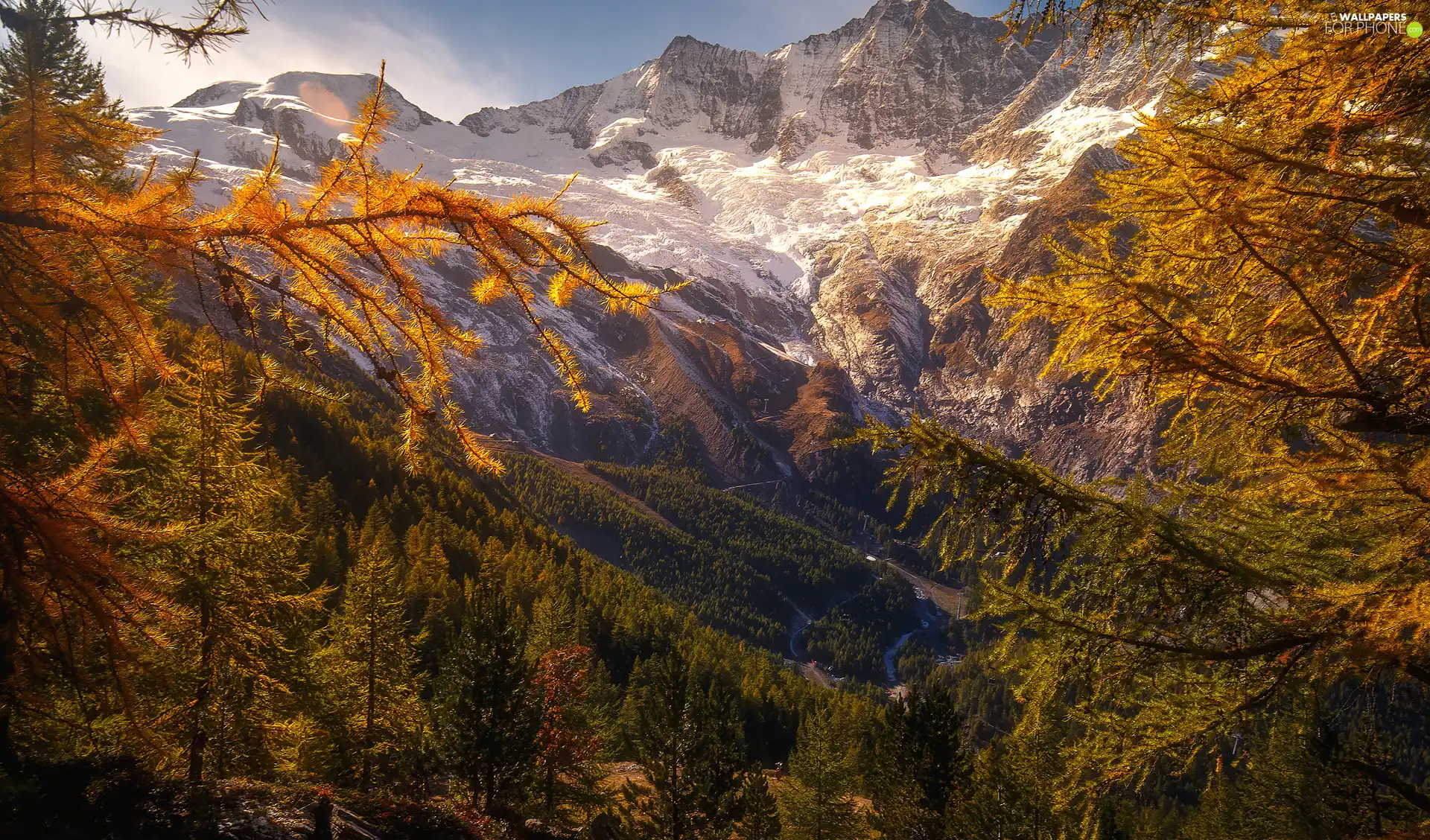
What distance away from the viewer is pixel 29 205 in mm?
2578

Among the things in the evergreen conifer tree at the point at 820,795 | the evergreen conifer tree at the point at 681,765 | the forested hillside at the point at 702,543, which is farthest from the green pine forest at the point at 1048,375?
the forested hillside at the point at 702,543

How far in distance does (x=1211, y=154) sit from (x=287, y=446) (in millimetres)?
65279

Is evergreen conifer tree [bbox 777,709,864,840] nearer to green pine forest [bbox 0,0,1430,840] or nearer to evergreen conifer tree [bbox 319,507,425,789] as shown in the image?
evergreen conifer tree [bbox 319,507,425,789]

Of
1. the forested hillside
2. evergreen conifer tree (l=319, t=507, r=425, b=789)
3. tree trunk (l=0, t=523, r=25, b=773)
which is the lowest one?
the forested hillside

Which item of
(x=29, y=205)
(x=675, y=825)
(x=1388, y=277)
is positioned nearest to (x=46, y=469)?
(x=29, y=205)

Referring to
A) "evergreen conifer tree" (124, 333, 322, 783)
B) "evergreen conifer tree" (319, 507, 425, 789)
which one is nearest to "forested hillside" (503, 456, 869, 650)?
"evergreen conifer tree" (319, 507, 425, 789)

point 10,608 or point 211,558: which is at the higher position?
point 10,608

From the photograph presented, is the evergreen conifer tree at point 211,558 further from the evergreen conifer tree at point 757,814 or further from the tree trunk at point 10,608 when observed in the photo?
the evergreen conifer tree at point 757,814

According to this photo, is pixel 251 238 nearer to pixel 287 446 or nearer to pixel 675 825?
pixel 675 825

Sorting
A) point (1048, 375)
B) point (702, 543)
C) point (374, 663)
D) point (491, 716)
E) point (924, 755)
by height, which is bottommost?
point (702, 543)

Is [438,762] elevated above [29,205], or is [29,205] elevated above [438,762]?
[29,205]

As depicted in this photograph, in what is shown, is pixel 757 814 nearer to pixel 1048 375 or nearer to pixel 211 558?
pixel 211 558

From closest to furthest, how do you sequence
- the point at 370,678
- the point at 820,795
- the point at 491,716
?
the point at 370,678 < the point at 491,716 < the point at 820,795

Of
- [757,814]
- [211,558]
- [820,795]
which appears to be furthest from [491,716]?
[820,795]
